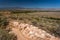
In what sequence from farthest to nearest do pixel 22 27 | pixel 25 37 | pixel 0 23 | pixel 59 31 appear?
pixel 0 23 → pixel 22 27 → pixel 59 31 → pixel 25 37

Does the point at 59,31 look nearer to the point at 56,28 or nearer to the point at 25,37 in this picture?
the point at 56,28

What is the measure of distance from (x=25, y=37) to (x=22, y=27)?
2.25 meters

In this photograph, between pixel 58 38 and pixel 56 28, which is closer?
pixel 58 38

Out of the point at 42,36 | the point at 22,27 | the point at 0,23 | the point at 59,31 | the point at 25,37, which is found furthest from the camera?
the point at 0,23

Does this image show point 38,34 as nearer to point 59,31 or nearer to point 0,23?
point 59,31

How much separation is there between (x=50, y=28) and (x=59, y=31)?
0.96 meters

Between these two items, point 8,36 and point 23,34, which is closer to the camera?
point 8,36

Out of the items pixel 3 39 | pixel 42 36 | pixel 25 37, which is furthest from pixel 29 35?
pixel 3 39

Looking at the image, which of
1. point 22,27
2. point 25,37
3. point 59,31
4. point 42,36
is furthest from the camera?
point 22,27

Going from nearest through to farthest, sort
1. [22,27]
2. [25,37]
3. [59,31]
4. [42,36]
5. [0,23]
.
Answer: [42,36] → [25,37] → [59,31] → [22,27] → [0,23]

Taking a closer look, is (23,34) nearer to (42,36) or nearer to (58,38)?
(42,36)

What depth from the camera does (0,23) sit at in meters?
16.0

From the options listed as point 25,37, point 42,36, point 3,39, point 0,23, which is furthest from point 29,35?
point 0,23

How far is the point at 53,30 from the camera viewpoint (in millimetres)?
12492
